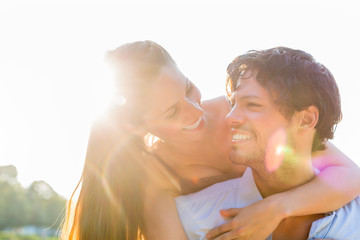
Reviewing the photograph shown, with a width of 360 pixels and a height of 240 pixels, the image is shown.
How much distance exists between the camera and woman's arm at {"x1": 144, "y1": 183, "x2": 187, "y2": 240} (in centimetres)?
383

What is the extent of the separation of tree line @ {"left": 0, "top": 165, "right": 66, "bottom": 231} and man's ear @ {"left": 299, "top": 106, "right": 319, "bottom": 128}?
4574 cm

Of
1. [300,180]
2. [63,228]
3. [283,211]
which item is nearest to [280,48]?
[300,180]

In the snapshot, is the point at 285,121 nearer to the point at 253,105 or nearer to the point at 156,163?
the point at 253,105

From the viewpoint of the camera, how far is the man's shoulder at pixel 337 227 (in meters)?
3.63

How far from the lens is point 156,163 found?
4.48m

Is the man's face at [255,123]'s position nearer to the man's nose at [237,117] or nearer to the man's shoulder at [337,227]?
the man's nose at [237,117]

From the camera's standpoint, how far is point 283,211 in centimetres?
359

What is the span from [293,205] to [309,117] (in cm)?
77

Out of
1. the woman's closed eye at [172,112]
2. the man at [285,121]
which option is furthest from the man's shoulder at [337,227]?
the woman's closed eye at [172,112]

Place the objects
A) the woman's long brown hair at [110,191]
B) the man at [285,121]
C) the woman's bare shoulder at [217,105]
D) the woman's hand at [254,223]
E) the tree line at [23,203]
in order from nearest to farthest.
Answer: the woman's hand at [254,223] < the man at [285,121] < the woman's long brown hair at [110,191] < the woman's bare shoulder at [217,105] < the tree line at [23,203]

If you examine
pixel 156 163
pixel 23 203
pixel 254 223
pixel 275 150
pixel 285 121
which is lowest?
pixel 23 203

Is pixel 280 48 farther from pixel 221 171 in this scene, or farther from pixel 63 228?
pixel 63 228

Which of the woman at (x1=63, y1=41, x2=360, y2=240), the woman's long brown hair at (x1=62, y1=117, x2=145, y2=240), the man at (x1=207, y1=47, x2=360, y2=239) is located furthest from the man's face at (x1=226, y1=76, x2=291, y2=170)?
the woman's long brown hair at (x1=62, y1=117, x2=145, y2=240)

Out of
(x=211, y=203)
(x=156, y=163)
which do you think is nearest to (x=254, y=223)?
(x=211, y=203)
